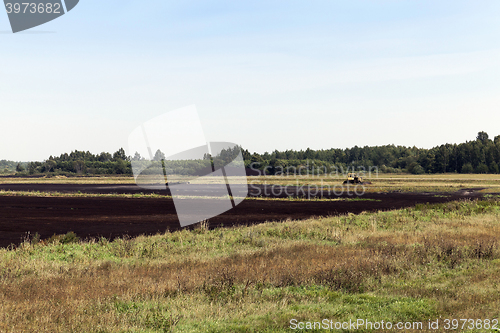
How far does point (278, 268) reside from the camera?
11680 millimetres

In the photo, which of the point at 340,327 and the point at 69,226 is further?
the point at 69,226

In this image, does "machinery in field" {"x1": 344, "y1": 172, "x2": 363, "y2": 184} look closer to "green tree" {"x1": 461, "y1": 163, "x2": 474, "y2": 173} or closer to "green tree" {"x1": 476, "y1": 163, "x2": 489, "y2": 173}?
"green tree" {"x1": 461, "y1": 163, "x2": 474, "y2": 173}

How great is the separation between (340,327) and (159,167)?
28.4 ft

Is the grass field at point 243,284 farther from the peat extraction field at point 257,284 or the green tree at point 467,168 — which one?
the green tree at point 467,168

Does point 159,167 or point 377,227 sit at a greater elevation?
point 159,167

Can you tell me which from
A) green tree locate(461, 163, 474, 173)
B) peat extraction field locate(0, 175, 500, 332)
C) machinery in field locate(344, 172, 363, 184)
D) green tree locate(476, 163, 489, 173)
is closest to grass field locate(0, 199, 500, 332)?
peat extraction field locate(0, 175, 500, 332)

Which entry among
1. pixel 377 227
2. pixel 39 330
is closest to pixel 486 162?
pixel 377 227

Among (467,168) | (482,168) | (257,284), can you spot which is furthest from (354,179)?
(482,168)

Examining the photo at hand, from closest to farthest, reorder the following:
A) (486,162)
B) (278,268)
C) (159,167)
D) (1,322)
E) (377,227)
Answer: (1,322) < (278,268) < (159,167) < (377,227) < (486,162)

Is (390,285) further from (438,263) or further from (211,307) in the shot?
(211,307)

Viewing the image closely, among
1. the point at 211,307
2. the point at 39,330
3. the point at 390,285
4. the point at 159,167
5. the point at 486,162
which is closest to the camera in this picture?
the point at 39,330

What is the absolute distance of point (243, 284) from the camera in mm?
9836

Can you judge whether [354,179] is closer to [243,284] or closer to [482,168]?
[243,284]

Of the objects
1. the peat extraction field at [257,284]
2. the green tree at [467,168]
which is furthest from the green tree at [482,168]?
the peat extraction field at [257,284]
